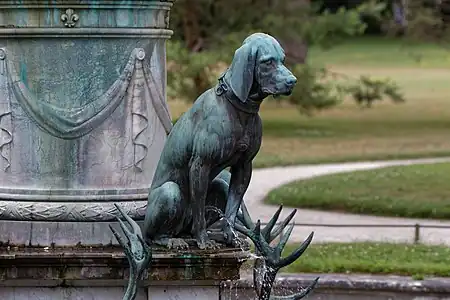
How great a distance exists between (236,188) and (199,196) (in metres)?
0.21

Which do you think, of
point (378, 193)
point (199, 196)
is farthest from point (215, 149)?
point (378, 193)

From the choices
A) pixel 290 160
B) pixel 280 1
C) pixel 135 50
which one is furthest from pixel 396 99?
pixel 135 50

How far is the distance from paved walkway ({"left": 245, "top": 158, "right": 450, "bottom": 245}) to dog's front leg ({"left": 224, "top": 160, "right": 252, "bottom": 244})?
23.7ft

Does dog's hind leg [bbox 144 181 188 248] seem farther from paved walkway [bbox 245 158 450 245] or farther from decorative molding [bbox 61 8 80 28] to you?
paved walkway [bbox 245 158 450 245]

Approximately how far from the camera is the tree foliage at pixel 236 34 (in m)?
25.6

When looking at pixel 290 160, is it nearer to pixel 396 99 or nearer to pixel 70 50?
pixel 396 99

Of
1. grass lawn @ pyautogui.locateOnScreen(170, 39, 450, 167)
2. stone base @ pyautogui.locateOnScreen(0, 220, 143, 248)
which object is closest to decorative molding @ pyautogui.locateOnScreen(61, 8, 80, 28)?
stone base @ pyautogui.locateOnScreen(0, 220, 143, 248)

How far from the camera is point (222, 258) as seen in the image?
6.04 metres

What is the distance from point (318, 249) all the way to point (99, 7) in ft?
21.5

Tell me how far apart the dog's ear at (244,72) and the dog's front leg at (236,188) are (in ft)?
1.32

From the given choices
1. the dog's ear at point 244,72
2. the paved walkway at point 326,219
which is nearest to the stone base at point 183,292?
the dog's ear at point 244,72

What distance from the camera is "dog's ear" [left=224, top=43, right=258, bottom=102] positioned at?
5.83 metres

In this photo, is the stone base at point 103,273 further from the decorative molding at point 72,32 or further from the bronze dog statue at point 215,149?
the decorative molding at point 72,32

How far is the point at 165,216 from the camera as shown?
6.06 m
